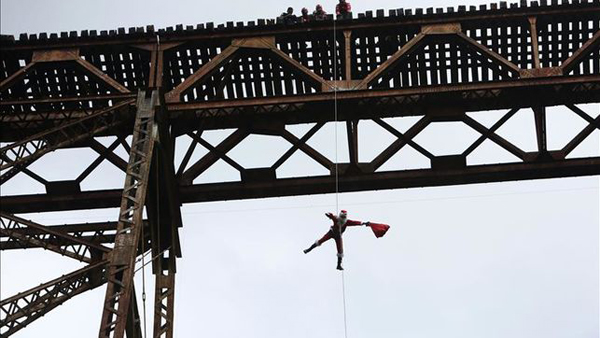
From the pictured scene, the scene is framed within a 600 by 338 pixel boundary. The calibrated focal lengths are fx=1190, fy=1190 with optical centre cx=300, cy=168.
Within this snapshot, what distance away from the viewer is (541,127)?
19469 mm

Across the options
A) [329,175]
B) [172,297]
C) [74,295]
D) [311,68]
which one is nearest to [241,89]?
[311,68]

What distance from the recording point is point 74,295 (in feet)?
53.5

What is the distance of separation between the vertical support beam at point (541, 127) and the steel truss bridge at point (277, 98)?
0.02 m

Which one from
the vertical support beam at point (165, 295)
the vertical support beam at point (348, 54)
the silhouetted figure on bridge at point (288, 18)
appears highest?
the silhouetted figure on bridge at point (288, 18)

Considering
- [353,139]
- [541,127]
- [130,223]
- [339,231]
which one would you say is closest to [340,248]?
[339,231]

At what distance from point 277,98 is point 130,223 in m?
3.66

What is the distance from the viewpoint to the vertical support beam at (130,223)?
15.2 meters

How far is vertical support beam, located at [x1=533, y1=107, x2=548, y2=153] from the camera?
1930cm

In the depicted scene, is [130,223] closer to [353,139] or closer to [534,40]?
[353,139]

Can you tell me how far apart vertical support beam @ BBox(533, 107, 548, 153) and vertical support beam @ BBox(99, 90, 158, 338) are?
20.6 feet

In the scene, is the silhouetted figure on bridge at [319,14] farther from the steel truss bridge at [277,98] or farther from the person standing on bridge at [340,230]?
the person standing on bridge at [340,230]

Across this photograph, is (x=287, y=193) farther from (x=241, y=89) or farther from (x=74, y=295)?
(x=74, y=295)

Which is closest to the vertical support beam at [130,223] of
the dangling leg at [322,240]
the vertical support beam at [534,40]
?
the dangling leg at [322,240]

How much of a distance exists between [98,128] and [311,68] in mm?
4333
